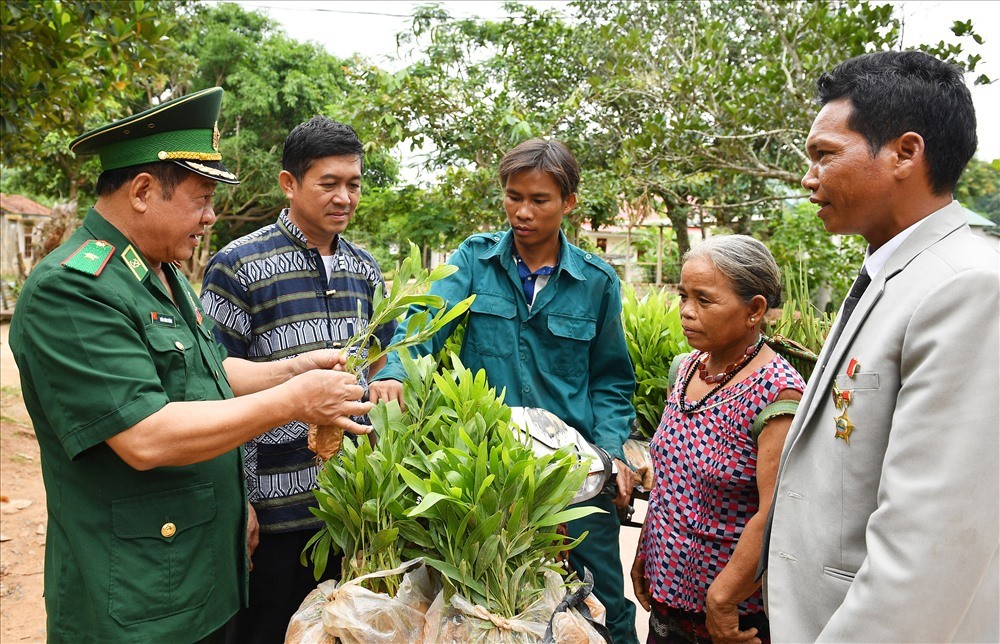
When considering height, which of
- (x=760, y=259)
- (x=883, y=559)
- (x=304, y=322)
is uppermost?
(x=760, y=259)

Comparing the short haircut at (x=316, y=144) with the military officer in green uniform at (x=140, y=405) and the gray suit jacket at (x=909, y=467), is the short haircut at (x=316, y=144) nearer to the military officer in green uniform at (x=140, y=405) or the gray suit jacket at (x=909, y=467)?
the military officer in green uniform at (x=140, y=405)

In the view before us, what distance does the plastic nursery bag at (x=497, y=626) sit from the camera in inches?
63.2

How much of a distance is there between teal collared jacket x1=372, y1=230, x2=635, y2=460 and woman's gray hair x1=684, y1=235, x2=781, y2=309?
0.57 meters

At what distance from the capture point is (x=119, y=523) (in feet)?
5.60

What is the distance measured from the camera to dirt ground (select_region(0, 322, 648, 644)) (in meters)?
3.87

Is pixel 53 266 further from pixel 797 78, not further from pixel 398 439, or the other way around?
pixel 797 78

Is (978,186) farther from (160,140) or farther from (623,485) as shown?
(160,140)

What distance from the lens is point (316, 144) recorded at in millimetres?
2541

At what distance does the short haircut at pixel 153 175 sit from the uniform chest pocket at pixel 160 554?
754mm

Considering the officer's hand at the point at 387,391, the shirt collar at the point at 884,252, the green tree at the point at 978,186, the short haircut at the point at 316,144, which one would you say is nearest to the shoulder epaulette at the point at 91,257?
the officer's hand at the point at 387,391

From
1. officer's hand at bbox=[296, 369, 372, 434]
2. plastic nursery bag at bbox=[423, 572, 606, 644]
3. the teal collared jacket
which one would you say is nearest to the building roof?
the teal collared jacket

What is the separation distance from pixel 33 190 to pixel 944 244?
24099 mm

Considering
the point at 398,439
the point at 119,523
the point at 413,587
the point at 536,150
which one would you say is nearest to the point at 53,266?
the point at 119,523

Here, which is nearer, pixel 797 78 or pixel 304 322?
pixel 304 322
